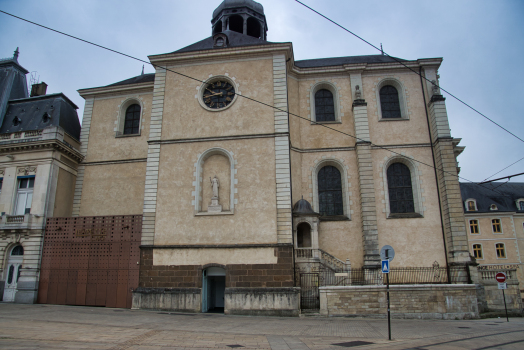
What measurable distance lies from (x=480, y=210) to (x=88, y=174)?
39189 mm

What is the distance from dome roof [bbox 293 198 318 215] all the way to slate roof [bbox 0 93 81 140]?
589 inches

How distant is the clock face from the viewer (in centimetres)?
1973

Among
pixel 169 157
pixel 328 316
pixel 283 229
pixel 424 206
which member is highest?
pixel 169 157

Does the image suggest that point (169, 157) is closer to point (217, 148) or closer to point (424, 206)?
point (217, 148)

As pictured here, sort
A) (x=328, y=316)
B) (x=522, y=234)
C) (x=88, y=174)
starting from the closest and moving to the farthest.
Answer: (x=328, y=316)
(x=88, y=174)
(x=522, y=234)

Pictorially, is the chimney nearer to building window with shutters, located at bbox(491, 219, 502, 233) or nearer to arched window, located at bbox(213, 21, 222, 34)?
arched window, located at bbox(213, 21, 222, 34)

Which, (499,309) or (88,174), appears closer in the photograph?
(499,309)

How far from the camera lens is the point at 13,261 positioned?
20156mm

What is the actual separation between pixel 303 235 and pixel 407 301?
5.94 m

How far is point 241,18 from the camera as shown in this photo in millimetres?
27500

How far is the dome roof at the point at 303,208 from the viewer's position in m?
18.7

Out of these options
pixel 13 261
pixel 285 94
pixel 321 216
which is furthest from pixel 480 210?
pixel 13 261

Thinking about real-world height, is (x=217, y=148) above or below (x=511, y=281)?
above

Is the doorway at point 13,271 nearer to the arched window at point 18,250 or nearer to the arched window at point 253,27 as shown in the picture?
the arched window at point 18,250
